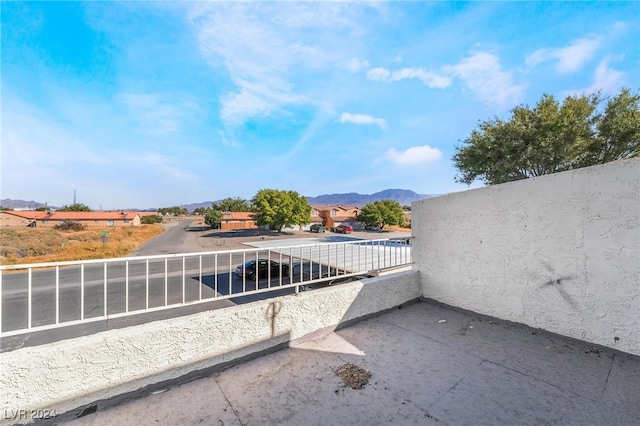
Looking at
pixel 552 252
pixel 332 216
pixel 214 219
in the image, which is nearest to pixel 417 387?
pixel 552 252

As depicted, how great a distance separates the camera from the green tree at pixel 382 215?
49.7m

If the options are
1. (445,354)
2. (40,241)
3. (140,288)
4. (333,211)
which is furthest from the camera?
(333,211)

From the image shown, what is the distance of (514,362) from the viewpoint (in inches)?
112

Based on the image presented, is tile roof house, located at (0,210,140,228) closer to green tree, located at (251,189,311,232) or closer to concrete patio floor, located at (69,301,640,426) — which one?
green tree, located at (251,189,311,232)

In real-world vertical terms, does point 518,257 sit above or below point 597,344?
above

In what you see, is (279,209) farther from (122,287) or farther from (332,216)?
(122,287)

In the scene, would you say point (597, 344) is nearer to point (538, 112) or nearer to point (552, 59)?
point (552, 59)

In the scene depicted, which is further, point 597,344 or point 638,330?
point 597,344

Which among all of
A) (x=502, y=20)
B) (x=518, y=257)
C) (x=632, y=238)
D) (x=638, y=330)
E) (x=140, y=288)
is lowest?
(x=140, y=288)

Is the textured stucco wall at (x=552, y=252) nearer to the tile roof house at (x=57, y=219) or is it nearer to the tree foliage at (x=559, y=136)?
the tree foliage at (x=559, y=136)

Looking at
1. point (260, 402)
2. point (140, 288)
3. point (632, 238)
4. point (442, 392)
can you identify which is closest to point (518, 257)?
point (632, 238)

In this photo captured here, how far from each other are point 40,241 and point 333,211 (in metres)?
45.6

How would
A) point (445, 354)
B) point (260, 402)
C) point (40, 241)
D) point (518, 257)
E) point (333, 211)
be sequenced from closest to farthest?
point (260, 402) → point (445, 354) → point (518, 257) → point (40, 241) → point (333, 211)

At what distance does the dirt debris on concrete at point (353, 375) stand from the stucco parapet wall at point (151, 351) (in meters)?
0.65
